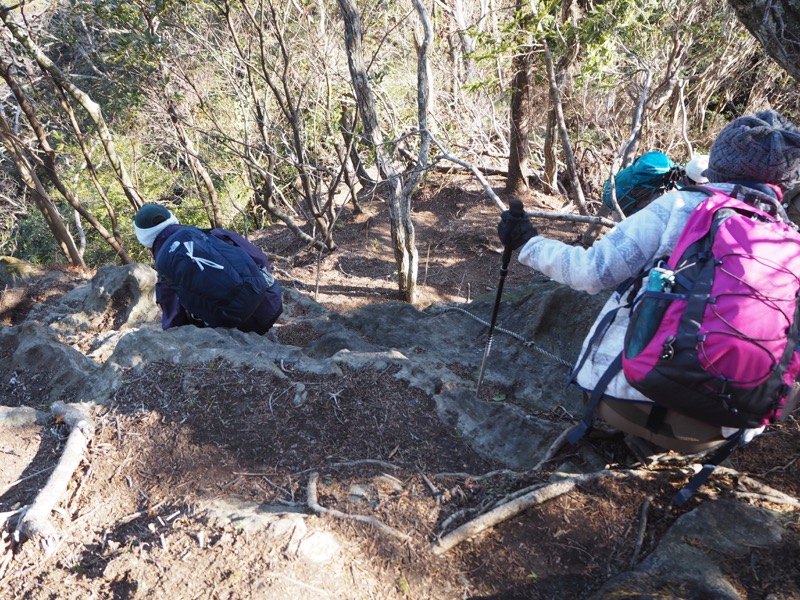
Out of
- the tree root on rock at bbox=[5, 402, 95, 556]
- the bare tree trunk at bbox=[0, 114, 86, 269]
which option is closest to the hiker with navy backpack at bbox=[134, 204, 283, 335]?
the tree root on rock at bbox=[5, 402, 95, 556]

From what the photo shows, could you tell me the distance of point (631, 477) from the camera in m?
2.61

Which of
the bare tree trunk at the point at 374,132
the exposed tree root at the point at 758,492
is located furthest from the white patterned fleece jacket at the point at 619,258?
the bare tree trunk at the point at 374,132

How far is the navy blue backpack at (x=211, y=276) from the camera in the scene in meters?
4.04

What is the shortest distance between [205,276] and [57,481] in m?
1.81

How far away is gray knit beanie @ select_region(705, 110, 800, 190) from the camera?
2221mm

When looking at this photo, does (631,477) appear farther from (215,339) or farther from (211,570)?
(215,339)


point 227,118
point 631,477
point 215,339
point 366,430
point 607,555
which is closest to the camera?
point 607,555

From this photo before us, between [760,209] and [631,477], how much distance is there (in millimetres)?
1313

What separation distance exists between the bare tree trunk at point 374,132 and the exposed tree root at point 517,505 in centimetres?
445

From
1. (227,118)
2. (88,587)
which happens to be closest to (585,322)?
(88,587)

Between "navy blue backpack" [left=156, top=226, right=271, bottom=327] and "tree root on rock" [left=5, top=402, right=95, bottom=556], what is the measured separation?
1230 millimetres

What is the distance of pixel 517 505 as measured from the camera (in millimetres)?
2422

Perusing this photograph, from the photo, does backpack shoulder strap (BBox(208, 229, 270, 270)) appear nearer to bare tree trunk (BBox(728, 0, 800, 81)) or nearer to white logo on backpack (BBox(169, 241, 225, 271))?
white logo on backpack (BBox(169, 241, 225, 271))

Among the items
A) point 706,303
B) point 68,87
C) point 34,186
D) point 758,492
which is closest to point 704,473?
point 758,492
